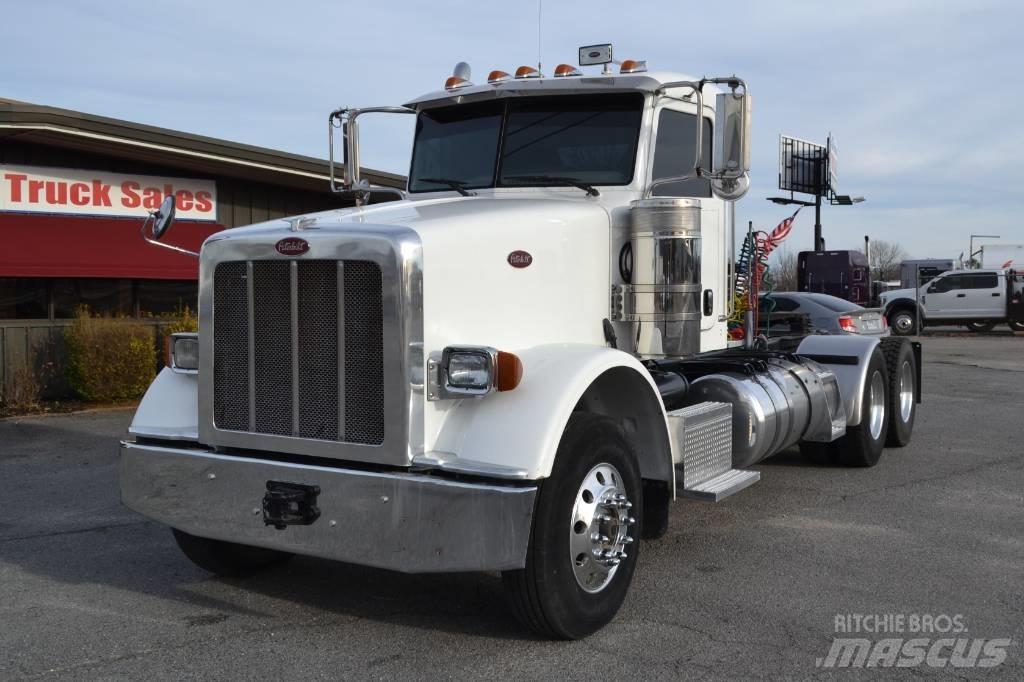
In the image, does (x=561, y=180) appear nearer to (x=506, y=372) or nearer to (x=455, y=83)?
(x=455, y=83)

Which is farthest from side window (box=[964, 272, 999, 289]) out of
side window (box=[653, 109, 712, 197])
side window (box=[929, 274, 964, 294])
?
side window (box=[653, 109, 712, 197])

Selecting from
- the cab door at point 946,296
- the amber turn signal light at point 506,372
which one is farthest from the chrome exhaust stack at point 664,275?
the cab door at point 946,296

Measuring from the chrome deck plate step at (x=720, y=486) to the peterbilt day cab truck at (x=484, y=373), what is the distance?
2cm

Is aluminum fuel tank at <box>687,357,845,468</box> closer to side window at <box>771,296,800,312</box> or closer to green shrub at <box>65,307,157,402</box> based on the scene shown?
side window at <box>771,296,800,312</box>

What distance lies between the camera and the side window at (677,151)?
5.85m

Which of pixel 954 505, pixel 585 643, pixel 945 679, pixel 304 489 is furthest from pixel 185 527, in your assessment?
→ pixel 954 505

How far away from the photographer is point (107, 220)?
517 inches

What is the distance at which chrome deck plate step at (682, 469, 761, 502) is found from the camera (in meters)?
5.14

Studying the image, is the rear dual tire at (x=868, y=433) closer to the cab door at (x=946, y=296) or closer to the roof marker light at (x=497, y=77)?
the roof marker light at (x=497, y=77)

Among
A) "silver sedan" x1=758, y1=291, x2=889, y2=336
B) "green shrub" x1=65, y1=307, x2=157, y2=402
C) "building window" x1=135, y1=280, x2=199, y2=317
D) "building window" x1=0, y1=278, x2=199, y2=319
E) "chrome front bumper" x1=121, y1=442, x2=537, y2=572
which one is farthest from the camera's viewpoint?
"building window" x1=135, y1=280, x2=199, y2=317

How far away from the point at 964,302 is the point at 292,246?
1211 inches

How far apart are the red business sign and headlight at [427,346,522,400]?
928cm

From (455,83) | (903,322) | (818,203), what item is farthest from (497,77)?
(818,203)

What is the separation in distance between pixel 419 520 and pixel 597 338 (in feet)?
6.09
